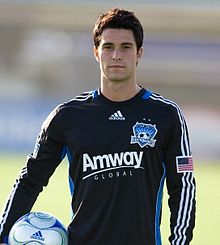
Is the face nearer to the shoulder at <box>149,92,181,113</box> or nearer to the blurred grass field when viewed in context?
the shoulder at <box>149,92,181,113</box>

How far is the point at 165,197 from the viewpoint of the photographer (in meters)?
9.66

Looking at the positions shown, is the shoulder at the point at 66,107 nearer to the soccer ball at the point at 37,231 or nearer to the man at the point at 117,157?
the man at the point at 117,157

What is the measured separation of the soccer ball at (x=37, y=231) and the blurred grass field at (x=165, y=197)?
379 centimetres

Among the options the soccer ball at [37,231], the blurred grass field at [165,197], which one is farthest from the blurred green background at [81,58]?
the soccer ball at [37,231]

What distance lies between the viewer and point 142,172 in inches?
144

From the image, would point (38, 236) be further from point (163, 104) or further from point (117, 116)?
point (163, 104)

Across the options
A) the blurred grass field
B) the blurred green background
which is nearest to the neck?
the blurred grass field

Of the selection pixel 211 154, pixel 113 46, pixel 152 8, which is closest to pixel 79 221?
pixel 113 46

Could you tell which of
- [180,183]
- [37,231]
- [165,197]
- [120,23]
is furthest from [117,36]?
[165,197]

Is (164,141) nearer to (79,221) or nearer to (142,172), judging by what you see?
Answer: (142,172)

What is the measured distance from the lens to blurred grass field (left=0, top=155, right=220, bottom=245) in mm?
8379

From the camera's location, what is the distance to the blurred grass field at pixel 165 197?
8.38 metres

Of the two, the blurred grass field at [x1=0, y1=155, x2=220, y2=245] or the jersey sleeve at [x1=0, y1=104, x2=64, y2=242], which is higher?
the blurred grass field at [x1=0, y1=155, x2=220, y2=245]

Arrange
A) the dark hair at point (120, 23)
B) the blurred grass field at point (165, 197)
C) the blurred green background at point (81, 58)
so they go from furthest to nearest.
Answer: the blurred green background at point (81, 58) → the blurred grass field at point (165, 197) → the dark hair at point (120, 23)
